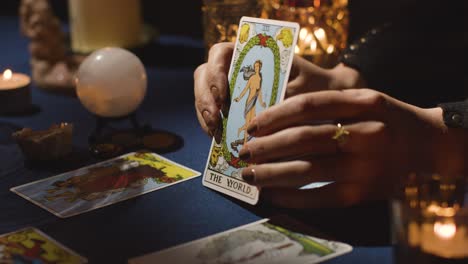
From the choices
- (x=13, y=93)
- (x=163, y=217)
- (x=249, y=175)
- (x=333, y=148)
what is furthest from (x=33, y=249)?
(x=13, y=93)

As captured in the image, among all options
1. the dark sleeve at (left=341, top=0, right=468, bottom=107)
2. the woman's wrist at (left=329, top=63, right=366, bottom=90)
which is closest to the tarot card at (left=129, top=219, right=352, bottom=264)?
the woman's wrist at (left=329, top=63, right=366, bottom=90)

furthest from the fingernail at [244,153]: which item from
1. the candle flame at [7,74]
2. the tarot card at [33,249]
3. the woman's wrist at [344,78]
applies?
the candle flame at [7,74]

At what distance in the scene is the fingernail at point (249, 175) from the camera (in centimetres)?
90

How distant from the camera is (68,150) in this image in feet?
3.84

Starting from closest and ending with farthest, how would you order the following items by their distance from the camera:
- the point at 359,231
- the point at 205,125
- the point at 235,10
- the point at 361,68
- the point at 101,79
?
the point at 359,231 < the point at 205,125 < the point at 101,79 < the point at 361,68 < the point at 235,10

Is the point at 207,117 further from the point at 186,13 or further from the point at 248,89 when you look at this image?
the point at 186,13

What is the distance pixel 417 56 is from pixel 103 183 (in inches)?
30.6

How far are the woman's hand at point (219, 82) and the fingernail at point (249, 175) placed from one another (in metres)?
0.15

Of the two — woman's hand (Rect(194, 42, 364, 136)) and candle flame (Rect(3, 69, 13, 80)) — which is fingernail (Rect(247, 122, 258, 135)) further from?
candle flame (Rect(3, 69, 13, 80))

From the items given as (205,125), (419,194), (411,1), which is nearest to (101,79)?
(205,125)

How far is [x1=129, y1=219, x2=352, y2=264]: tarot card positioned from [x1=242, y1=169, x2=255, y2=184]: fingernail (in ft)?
0.21

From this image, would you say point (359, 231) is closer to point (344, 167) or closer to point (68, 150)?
point (344, 167)

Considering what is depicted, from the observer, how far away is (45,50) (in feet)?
5.16

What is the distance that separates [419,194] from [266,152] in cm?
22
